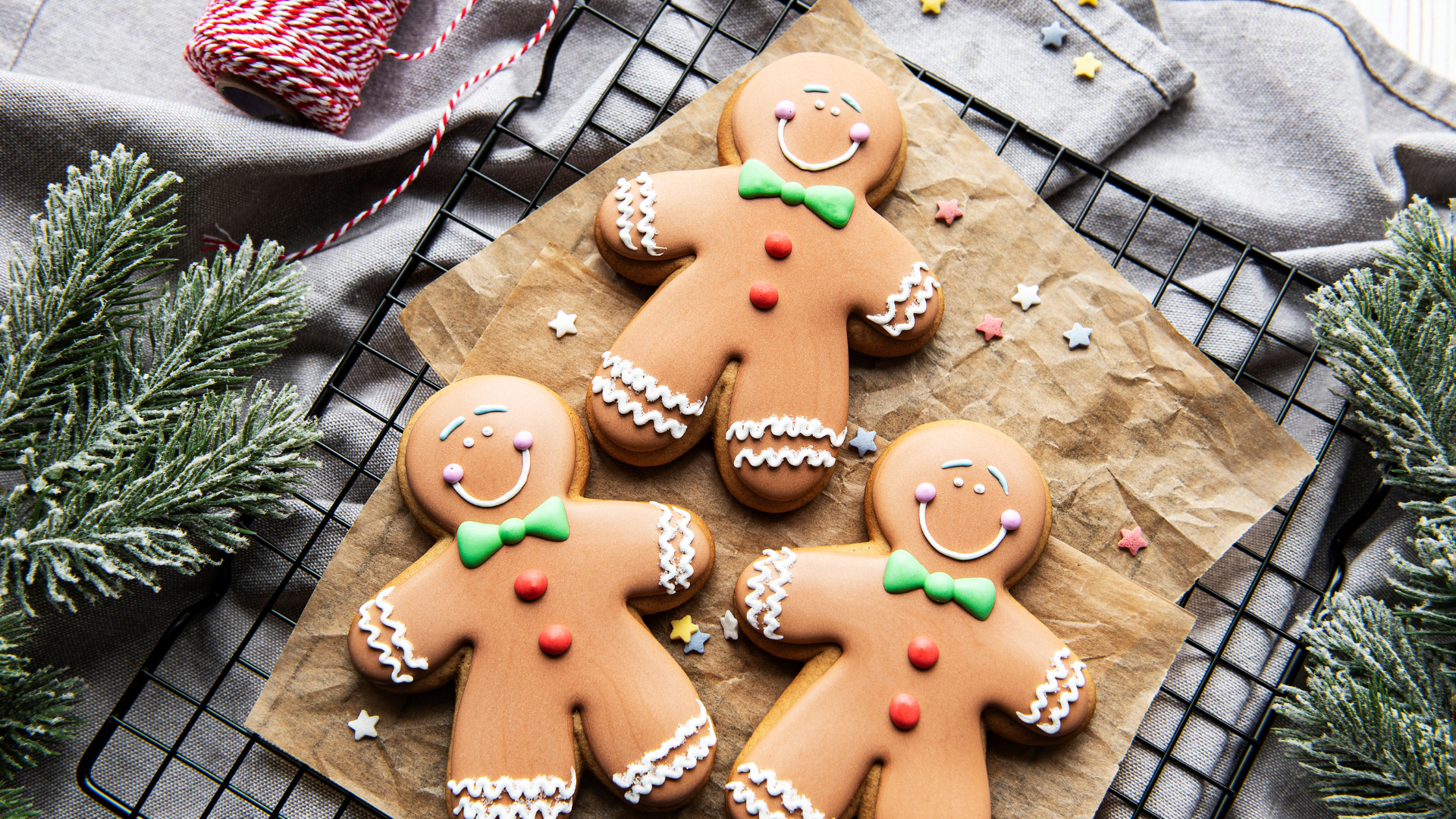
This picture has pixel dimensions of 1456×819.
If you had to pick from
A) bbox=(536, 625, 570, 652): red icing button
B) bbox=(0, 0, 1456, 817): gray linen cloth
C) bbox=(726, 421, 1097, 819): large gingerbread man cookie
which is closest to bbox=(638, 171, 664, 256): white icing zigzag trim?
bbox=(0, 0, 1456, 817): gray linen cloth

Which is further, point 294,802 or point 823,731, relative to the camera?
point 294,802

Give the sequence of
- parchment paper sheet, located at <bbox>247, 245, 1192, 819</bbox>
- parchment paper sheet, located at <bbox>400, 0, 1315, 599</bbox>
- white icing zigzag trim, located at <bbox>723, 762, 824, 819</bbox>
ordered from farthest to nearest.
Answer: parchment paper sheet, located at <bbox>400, 0, 1315, 599</bbox> < parchment paper sheet, located at <bbox>247, 245, 1192, 819</bbox> < white icing zigzag trim, located at <bbox>723, 762, 824, 819</bbox>

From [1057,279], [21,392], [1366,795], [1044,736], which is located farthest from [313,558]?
[1366,795]

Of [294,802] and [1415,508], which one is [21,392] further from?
[1415,508]

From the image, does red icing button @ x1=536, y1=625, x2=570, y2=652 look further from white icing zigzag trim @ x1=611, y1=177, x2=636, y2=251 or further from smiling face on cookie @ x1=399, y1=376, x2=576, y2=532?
white icing zigzag trim @ x1=611, y1=177, x2=636, y2=251

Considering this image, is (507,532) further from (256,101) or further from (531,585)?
(256,101)

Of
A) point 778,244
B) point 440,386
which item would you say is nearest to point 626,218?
point 778,244

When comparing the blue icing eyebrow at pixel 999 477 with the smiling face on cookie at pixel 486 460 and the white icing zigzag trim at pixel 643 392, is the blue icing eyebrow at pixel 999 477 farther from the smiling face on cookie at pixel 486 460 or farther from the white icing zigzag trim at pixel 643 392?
the smiling face on cookie at pixel 486 460
